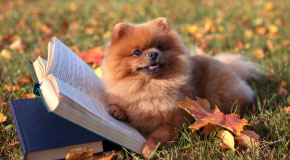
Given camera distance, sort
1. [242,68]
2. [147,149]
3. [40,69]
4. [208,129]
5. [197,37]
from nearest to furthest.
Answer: [147,149] → [208,129] → [40,69] → [242,68] → [197,37]

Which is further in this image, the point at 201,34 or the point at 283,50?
the point at 201,34

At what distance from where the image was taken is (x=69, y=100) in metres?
1.51

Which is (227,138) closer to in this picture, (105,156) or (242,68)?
(105,156)

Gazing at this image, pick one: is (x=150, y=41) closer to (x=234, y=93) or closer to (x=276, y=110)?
(x=234, y=93)

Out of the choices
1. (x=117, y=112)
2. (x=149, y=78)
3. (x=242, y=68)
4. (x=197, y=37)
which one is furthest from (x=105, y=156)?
(x=197, y=37)

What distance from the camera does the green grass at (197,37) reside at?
1.94 metres

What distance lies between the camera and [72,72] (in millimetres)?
2164

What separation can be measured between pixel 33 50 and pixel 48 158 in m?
2.58

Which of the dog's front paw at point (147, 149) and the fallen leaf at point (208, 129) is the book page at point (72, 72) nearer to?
the dog's front paw at point (147, 149)

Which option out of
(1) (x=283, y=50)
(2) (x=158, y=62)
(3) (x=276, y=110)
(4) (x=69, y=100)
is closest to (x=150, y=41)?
(2) (x=158, y=62)

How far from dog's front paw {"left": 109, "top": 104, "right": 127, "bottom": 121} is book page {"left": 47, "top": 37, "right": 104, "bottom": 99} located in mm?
192

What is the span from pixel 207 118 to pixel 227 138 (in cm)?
18

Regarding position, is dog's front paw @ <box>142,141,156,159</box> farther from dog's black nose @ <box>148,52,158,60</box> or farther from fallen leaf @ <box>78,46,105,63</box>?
fallen leaf @ <box>78,46,105,63</box>

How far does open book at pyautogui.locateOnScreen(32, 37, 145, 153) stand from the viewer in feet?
4.99
